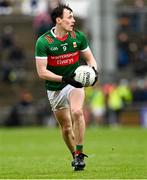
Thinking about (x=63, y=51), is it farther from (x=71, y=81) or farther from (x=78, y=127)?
(x=78, y=127)

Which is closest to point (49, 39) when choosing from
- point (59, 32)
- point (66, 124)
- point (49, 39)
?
point (49, 39)

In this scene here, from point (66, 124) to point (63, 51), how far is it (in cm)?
121

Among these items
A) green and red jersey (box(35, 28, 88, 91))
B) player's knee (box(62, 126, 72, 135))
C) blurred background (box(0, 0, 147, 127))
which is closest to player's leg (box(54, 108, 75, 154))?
player's knee (box(62, 126, 72, 135))

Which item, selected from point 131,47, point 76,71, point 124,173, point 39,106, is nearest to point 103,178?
point 124,173

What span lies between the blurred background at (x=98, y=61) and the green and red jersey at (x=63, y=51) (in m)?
22.9

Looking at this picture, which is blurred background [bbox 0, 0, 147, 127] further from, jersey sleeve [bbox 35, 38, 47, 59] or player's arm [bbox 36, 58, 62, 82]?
player's arm [bbox 36, 58, 62, 82]

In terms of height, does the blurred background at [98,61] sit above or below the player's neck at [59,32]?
below

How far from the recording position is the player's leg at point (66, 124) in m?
15.0

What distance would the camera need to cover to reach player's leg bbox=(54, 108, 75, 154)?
15.0 meters

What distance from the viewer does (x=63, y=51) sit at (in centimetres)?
1464

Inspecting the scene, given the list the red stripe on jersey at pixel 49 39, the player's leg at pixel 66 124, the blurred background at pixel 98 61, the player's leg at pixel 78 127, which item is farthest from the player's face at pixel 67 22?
the blurred background at pixel 98 61

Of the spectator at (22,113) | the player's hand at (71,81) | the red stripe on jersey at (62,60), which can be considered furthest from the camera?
the spectator at (22,113)

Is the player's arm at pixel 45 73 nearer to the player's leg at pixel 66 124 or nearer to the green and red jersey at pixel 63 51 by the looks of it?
the green and red jersey at pixel 63 51

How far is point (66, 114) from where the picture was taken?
1495 cm
